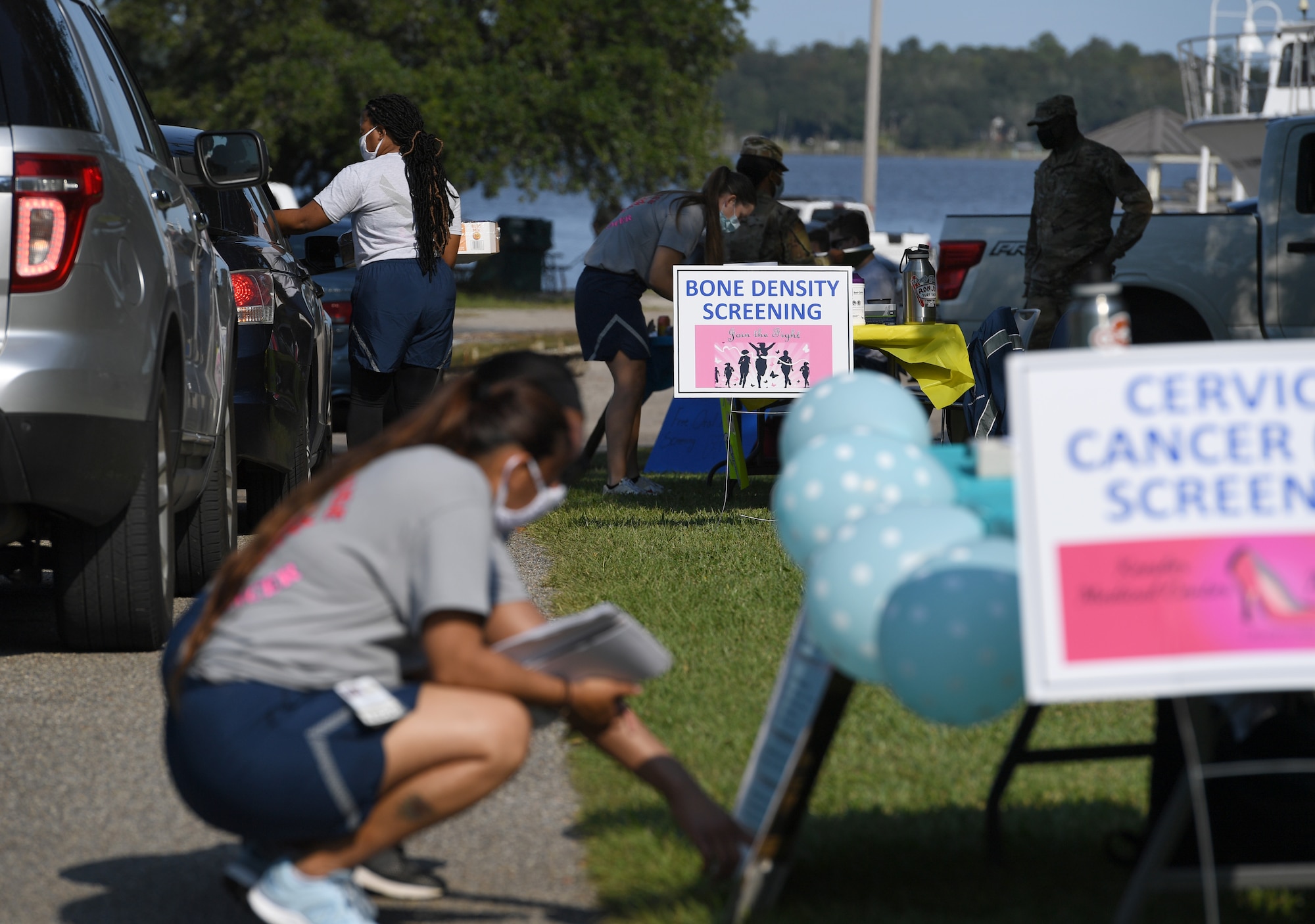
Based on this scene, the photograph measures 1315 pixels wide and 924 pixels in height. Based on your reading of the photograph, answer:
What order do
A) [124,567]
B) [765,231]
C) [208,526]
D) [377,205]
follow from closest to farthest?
[124,567]
[208,526]
[377,205]
[765,231]

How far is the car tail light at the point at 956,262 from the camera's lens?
10.5 m

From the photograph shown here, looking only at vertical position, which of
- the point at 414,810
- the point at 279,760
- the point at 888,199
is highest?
the point at 279,760

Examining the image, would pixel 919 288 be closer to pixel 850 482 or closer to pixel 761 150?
pixel 761 150

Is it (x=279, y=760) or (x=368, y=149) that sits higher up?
(x=368, y=149)

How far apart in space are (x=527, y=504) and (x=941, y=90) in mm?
173527

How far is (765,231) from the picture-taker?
9.02m

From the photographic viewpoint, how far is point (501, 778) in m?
2.93

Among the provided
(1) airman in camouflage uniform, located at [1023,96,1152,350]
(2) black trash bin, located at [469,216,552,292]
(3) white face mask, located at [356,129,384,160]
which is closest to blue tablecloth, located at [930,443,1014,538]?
(3) white face mask, located at [356,129,384,160]

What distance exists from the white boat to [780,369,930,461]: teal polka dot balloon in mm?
20805

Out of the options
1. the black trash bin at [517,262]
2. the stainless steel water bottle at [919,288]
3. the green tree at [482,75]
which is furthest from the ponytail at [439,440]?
the black trash bin at [517,262]

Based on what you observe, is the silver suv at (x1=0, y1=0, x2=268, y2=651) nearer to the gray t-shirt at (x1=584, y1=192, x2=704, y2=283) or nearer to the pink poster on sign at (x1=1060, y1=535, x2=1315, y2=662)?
the pink poster on sign at (x1=1060, y1=535, x2=1315, y2=662)

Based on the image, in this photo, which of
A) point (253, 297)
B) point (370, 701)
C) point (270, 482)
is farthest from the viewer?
point (270, 482)

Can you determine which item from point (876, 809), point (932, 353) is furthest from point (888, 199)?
point (876, 809)

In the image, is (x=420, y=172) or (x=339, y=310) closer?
(x=420, y=172)
